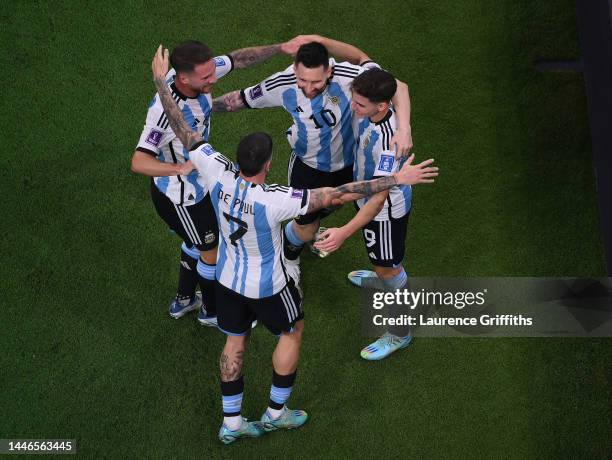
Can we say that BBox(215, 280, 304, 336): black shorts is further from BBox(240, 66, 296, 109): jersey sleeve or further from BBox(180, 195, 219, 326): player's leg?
BBox(240, 66, 296, 109): jersey sleeve

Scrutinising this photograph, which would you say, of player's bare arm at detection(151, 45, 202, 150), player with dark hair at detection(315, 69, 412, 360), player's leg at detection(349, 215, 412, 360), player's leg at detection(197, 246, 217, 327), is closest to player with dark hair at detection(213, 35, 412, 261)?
player with dark hair at detection(315, 69, 412, 360)

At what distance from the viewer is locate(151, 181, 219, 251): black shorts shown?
5.71 meters

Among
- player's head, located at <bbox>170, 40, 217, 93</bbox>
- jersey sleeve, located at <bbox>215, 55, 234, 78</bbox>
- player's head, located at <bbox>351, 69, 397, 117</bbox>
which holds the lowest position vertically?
player's head, located at <bbox>351, 69, 397, 117</bbox>

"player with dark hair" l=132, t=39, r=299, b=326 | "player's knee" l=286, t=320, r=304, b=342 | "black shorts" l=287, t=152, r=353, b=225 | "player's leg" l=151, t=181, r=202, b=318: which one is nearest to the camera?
"player with dark hair" l=132, t=39, r=299, b=326

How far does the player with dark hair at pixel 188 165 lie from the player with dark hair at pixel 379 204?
843 millimetres

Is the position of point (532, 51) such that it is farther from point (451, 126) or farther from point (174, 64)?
point (174, 64)

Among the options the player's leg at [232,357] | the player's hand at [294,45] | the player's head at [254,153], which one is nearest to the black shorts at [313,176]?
the player's hand at [294,45]

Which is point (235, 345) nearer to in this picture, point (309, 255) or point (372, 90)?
point (309, 255)

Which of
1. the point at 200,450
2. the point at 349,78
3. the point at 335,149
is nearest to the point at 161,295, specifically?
the point at 200,450

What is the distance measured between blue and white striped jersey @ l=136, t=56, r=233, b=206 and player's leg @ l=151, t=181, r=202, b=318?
11 cm

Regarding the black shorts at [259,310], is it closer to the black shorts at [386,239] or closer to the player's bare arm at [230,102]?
the black shorts at [386,239]

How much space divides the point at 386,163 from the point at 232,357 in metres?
1.71

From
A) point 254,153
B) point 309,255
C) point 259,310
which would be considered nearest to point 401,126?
point 254,153

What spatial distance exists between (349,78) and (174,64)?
1252mm
